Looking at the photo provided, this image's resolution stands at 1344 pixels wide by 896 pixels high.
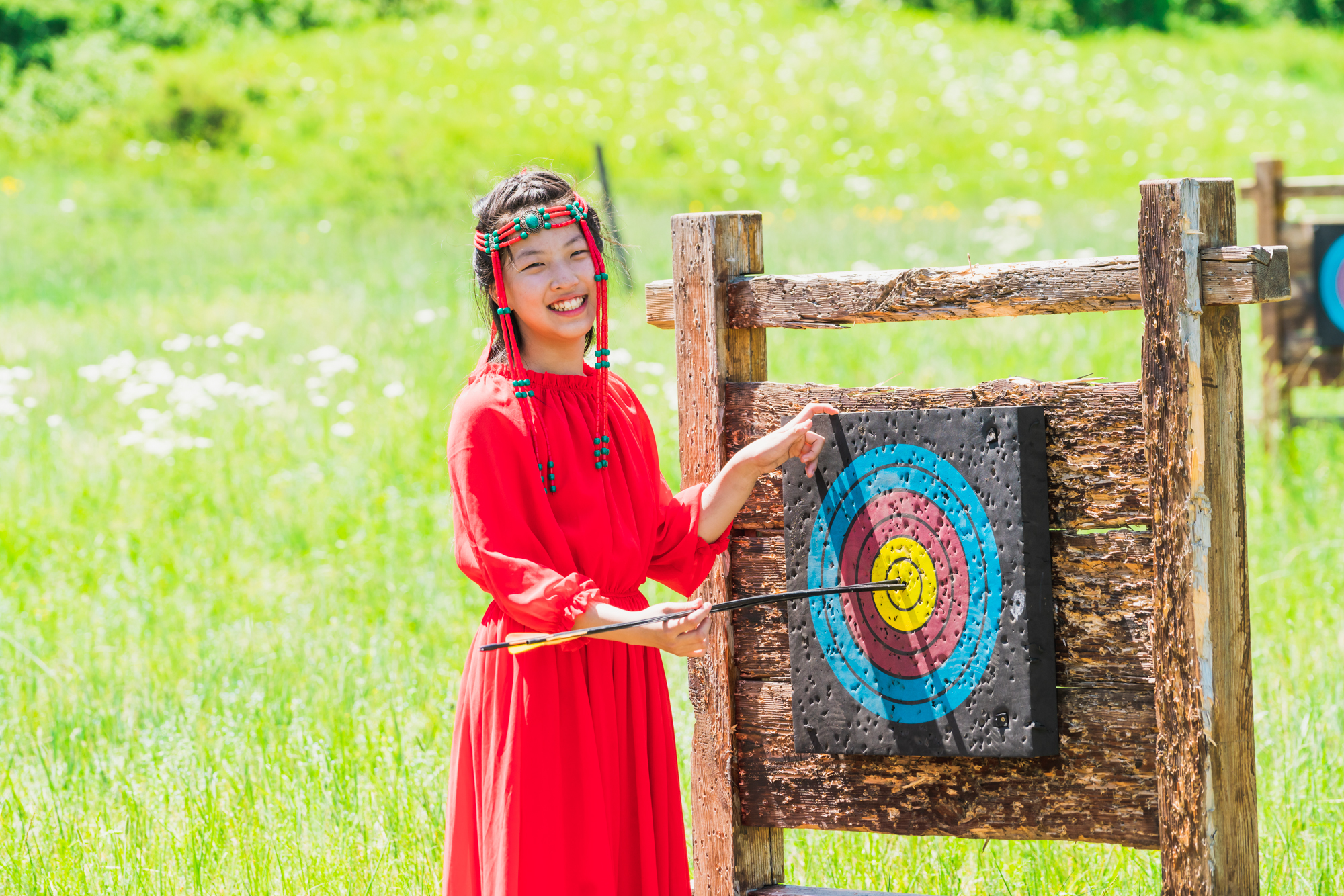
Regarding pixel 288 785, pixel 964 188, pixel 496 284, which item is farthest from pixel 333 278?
pixel 964 188

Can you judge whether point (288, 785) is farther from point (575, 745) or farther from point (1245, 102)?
point (1245, 102)

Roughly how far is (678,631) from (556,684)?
12.3 inches

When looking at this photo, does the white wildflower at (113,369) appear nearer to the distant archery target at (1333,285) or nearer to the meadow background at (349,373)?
the meadow background at (349,373)

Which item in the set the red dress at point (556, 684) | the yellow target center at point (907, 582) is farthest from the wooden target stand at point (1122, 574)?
the red dress at point (556, 684)

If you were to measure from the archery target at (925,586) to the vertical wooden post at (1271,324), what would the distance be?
5.61 m

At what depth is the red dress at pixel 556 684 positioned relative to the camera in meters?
2.36

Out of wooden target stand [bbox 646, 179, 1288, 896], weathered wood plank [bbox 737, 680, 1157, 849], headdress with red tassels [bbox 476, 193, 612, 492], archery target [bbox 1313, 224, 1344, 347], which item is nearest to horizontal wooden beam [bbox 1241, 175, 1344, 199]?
archery target [bbox 1313, 224, 1344, 347]

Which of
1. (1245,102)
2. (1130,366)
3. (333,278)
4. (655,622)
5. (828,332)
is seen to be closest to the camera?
(655,622)

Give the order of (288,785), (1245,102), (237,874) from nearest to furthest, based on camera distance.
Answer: (237,874), (288,785), (1245,102)

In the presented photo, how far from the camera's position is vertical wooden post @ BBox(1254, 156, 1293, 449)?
750cm

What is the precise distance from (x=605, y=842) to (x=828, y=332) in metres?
6.68

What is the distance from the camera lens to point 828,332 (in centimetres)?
881

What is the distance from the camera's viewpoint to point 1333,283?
746cm

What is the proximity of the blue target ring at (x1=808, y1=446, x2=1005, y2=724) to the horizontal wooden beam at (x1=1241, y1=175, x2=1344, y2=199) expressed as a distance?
544 centimetres
